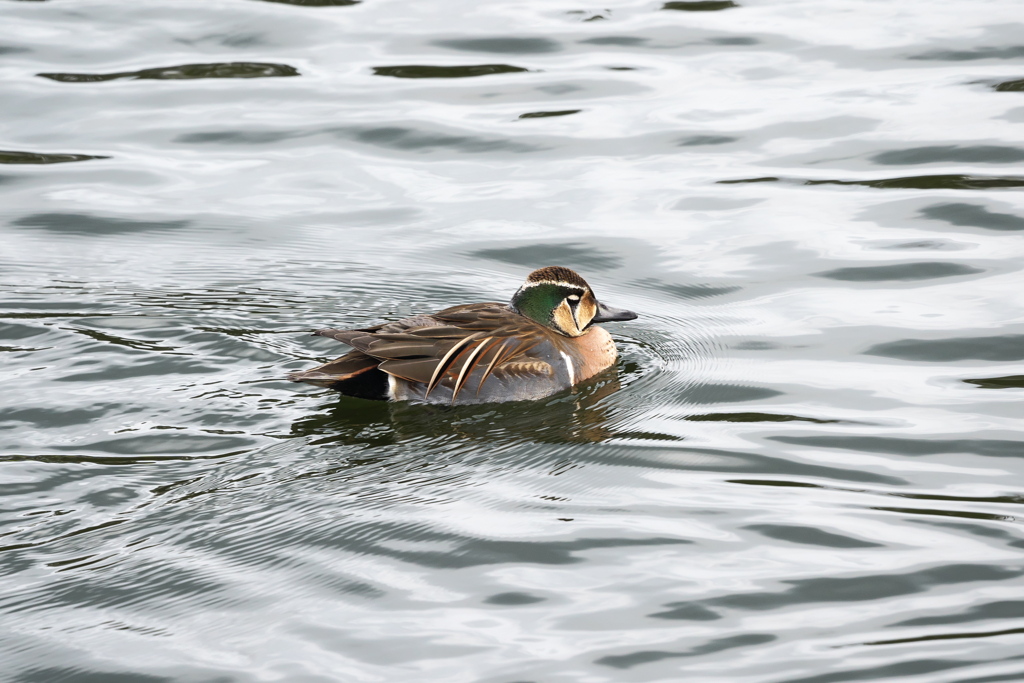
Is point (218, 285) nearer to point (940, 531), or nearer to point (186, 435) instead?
point (186, 435)

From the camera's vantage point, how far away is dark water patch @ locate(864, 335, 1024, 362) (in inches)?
325

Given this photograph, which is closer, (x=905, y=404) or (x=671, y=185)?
(x=905, y=404)

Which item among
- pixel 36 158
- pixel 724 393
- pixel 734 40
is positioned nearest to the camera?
pixel 724 393

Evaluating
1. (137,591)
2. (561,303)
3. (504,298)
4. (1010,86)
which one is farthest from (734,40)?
(137,591)

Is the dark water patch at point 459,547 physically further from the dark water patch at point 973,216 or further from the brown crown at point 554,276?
the dark water patch at point 973,216

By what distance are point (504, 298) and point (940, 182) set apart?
423 cm

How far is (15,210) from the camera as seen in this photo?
1066cm

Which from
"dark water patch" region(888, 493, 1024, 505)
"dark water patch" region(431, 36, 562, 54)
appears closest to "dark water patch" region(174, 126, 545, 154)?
"dark water patch" region(431, 36, 562, 54)

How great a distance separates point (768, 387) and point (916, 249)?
2.67 metres

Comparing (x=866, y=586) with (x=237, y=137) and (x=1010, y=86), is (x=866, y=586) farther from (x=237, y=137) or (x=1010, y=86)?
(x=1010, y=86)

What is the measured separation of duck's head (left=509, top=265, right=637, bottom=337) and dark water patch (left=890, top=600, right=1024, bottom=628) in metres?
3.43

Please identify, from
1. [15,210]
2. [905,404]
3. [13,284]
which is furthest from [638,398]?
[15,210]

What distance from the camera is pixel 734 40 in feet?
46.4

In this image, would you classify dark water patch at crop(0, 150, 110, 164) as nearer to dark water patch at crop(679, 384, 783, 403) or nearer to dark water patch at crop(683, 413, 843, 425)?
dark water patch at crop(679, 384, 783, 403)
